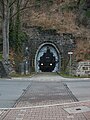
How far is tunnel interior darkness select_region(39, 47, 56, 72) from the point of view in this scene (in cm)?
5014

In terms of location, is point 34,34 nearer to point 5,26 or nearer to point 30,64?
point 30,64

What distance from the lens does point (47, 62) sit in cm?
5106

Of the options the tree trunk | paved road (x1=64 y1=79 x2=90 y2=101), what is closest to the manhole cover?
paved road (x1=64 y1=79 x2=90 y2=101)

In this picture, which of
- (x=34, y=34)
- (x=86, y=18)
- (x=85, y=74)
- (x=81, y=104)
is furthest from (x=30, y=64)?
(x=81, y=104)

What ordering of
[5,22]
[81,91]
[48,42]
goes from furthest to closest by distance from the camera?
[48,42]
[5,22]
[81,91]

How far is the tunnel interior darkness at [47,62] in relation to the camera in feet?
165

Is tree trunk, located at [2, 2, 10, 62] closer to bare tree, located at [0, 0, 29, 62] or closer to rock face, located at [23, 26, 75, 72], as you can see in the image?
bare tree, located at [0, 0, 29, 62]

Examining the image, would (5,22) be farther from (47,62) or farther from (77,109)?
(77,109)

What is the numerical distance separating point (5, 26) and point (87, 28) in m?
19.0

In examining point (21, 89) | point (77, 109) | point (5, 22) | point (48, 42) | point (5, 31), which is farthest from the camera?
point (48, 42)

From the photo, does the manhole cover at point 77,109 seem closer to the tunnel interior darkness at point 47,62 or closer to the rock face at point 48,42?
the rock face at point 48,42

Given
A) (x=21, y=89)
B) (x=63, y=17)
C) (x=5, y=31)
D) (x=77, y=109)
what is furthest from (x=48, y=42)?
(x=77, y=109)

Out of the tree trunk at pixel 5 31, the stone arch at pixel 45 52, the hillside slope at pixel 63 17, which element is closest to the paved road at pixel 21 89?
the tree trunk at pixel 5 31

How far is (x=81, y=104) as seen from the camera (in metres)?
12.1
